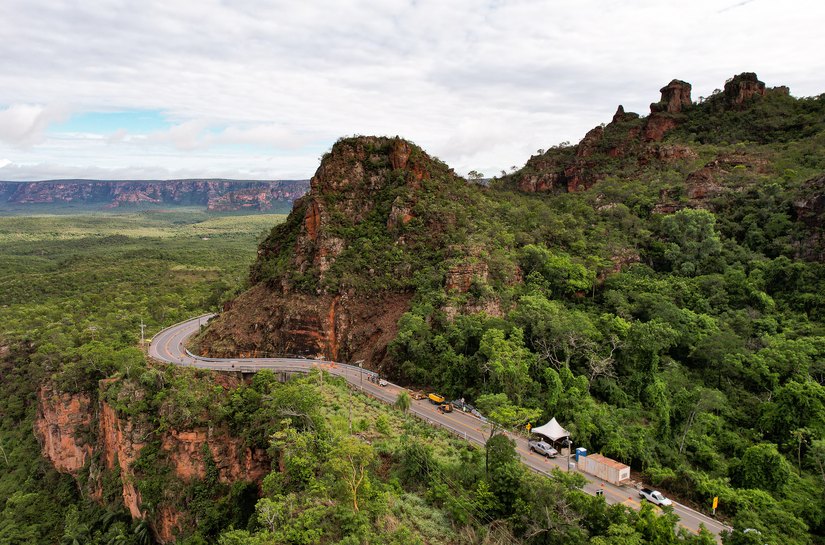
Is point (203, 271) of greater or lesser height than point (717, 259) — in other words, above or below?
below

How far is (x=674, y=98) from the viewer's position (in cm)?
9575

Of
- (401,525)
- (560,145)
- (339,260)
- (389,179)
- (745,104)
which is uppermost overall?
(745,104)

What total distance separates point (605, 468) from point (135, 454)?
137ft

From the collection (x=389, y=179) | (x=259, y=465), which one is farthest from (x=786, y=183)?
(x=259, y=465)

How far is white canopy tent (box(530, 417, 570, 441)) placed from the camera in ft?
127

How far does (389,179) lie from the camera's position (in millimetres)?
68375

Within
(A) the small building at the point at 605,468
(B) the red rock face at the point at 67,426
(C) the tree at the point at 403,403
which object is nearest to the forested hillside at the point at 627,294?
(A) the small building at the point at 605,468

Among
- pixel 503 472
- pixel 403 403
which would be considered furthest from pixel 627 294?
pixel 503 472

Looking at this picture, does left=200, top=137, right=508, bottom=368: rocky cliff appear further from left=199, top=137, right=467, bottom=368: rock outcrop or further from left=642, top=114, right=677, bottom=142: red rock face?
left=642, top=114, right=677, bottom=142: red rock face

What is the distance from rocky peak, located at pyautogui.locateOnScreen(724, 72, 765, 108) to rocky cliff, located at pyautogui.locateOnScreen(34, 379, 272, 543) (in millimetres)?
102869

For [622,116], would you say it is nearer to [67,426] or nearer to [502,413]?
[502,413]

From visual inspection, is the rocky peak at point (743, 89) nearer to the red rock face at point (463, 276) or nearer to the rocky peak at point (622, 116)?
the rocky peak at point (622, 116)

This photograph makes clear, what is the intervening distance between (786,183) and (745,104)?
3349cm

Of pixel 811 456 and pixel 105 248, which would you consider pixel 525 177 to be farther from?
pixel 105 248
